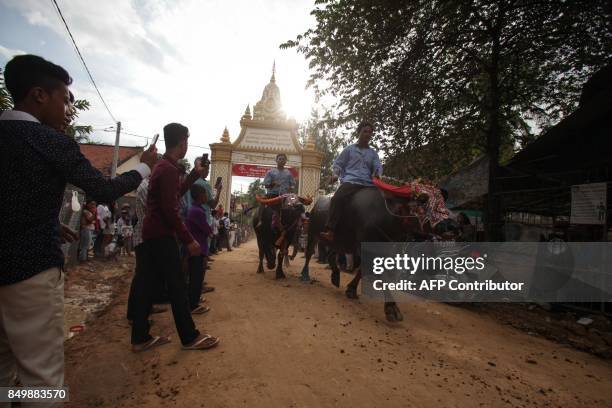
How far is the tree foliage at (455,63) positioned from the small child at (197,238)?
4.87 metres

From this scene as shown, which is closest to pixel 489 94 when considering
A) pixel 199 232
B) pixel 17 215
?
pixel 199 232

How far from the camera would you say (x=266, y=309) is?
425 centimetres

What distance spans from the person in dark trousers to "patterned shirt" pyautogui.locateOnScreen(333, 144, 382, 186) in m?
4.12

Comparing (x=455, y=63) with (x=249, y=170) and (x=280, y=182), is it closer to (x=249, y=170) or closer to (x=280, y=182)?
(x=280, y=182)

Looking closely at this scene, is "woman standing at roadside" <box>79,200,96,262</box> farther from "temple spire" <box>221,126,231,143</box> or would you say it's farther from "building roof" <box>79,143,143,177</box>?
"building roof" <box>79,143,143,177</box>

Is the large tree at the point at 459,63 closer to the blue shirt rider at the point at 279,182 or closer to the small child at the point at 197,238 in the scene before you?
the blue shirt rider at the point at 279,182

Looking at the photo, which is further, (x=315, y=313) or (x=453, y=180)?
(x=453, y=180)

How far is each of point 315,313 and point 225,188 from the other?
1521cm

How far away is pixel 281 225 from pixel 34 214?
535 centimetres

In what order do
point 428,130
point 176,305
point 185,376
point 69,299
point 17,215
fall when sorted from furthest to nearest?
A: point 428,130 < point 69,299 < point 176,305 < point 185,376 < point 17,215

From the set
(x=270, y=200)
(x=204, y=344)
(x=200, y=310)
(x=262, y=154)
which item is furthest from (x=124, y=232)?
(x=262, y=154)

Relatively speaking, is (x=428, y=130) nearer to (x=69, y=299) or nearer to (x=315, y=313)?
(x=315, y=313)

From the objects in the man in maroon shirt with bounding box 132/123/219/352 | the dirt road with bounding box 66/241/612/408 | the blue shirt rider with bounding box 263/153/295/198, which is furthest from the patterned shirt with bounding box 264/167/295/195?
the man in maroon shirt with bounding box 132/123/219/352

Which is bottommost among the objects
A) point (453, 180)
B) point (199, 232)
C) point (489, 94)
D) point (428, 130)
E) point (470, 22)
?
point (199, 232)
